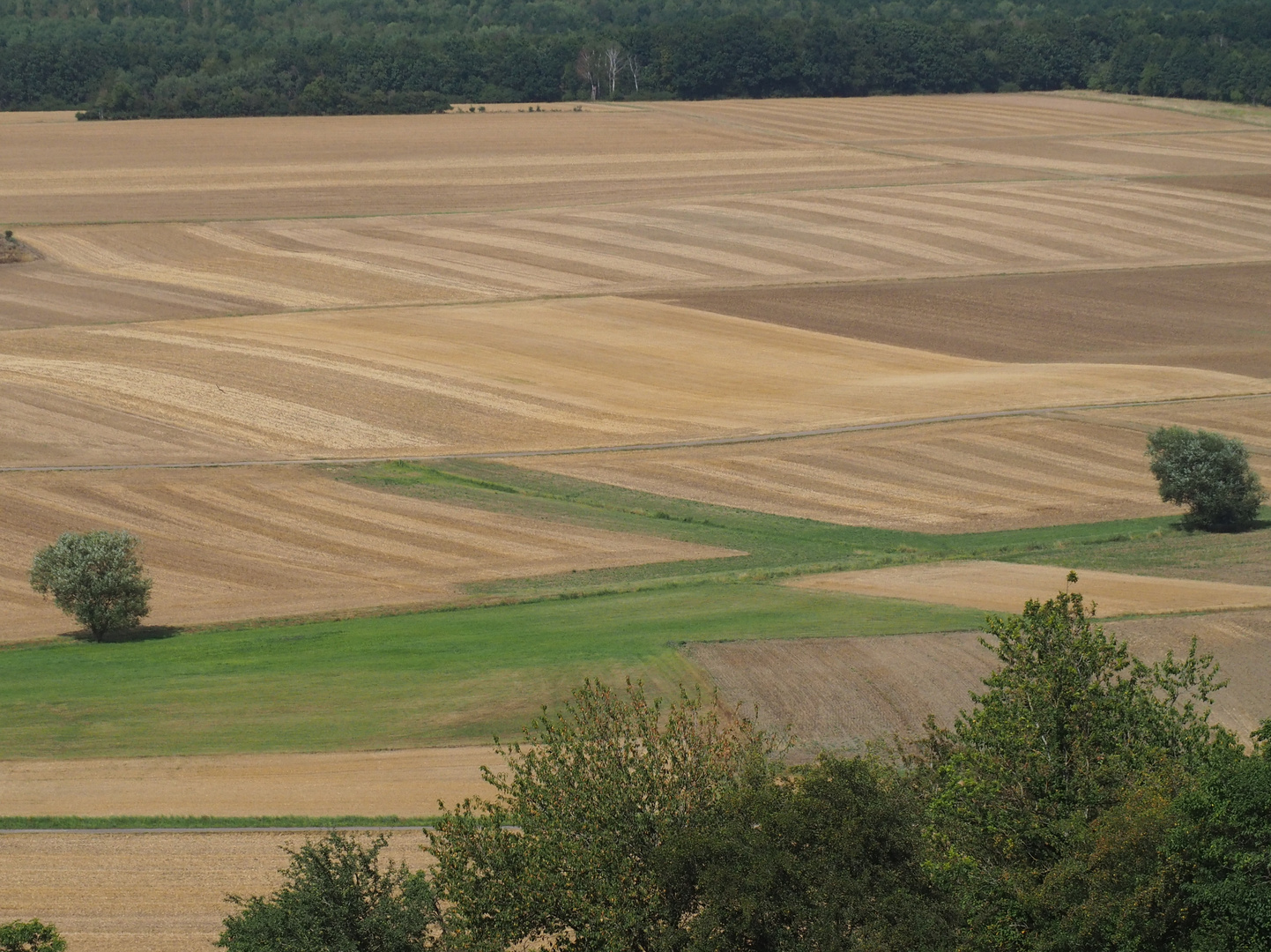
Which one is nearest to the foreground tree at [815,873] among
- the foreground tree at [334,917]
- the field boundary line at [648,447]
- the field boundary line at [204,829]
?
the foreground tree at [334,917]

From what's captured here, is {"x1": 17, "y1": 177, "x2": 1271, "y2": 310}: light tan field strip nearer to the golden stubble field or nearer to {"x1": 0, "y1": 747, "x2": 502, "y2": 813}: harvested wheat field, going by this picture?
the golden stubble field

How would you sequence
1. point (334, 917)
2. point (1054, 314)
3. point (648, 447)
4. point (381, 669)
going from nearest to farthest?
point (334, 917) → point (381, 669) → point (648, 447) → point (1054, 314)

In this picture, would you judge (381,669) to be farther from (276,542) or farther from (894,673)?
(276,542)

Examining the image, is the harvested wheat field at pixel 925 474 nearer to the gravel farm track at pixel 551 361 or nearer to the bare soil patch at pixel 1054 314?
the gravel farm track at pixel 551 361

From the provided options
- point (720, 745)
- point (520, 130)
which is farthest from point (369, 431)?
point (520, 130)

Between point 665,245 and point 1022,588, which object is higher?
point 665,245

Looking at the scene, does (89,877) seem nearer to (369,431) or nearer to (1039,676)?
(1039,676)

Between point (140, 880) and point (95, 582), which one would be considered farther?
point (95, 582)

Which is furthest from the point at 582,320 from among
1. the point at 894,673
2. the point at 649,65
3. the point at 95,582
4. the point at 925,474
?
the point at 649,65
